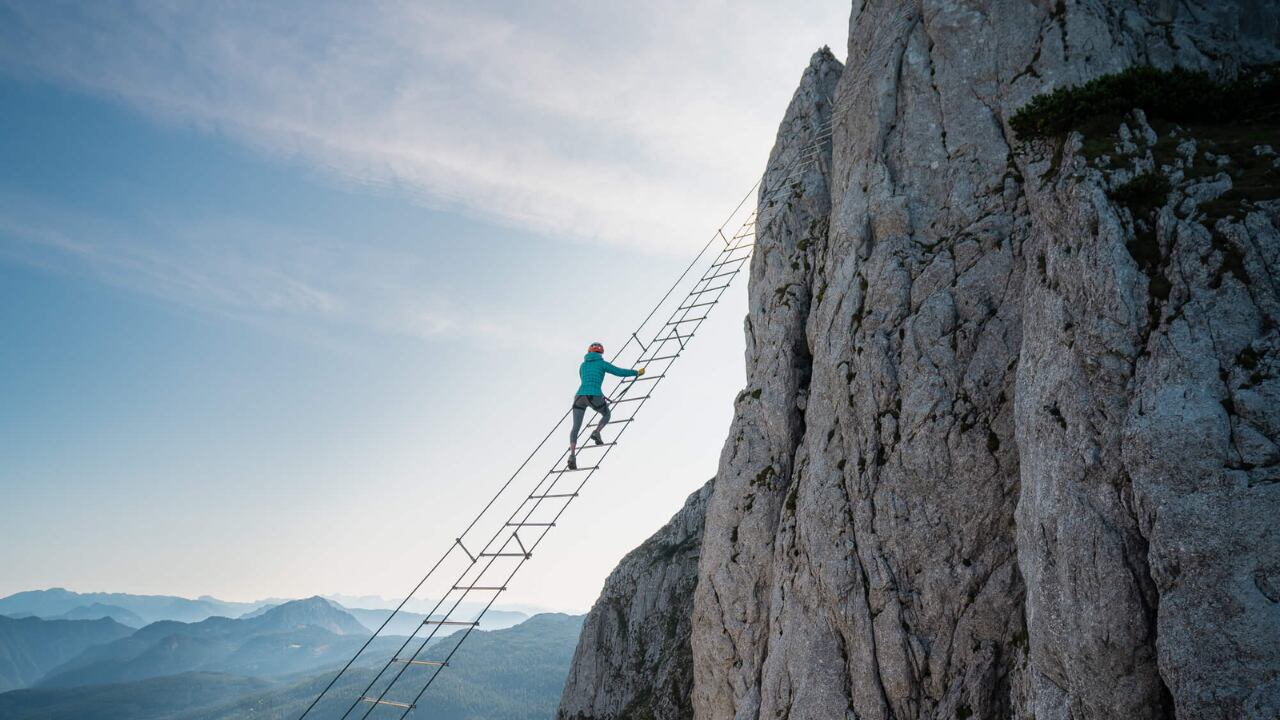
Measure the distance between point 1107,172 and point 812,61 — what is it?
86.3 ft

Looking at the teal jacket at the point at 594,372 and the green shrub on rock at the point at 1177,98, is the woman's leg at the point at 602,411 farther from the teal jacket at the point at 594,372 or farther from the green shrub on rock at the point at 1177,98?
the green shrub on rock at the point at 1177,98

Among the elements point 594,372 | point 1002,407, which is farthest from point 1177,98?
point 594,372

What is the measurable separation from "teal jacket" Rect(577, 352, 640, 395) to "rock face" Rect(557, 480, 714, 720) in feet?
80.8

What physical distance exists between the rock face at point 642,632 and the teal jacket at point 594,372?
80.8 ft

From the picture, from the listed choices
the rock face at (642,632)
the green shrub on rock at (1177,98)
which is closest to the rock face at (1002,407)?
the green shrub on rock at (1177,98)

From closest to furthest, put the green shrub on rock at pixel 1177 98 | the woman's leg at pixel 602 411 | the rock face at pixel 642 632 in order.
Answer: the green shrub on rock at pixel 1177 98 → the woman's leg at pixel 602 411 → the rock face at pixel 642 632

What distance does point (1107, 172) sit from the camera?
54.3ft

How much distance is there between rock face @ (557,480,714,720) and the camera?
4497 centimetres

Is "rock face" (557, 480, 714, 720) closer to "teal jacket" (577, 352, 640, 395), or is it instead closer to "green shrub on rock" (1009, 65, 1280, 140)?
"teal jacket" (577, 352, 640, 395)

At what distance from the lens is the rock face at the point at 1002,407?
12172 millimetres

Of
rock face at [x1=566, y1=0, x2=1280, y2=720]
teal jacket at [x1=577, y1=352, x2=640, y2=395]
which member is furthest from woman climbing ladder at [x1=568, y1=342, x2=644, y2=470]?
rock face at [x1=566, y1=0, x2=1280, y2=720]

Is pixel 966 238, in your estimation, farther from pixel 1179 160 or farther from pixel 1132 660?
pixel 1132 660

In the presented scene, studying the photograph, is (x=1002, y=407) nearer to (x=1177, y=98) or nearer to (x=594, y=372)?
(x=1177, y=98)

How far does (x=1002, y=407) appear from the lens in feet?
62.8
